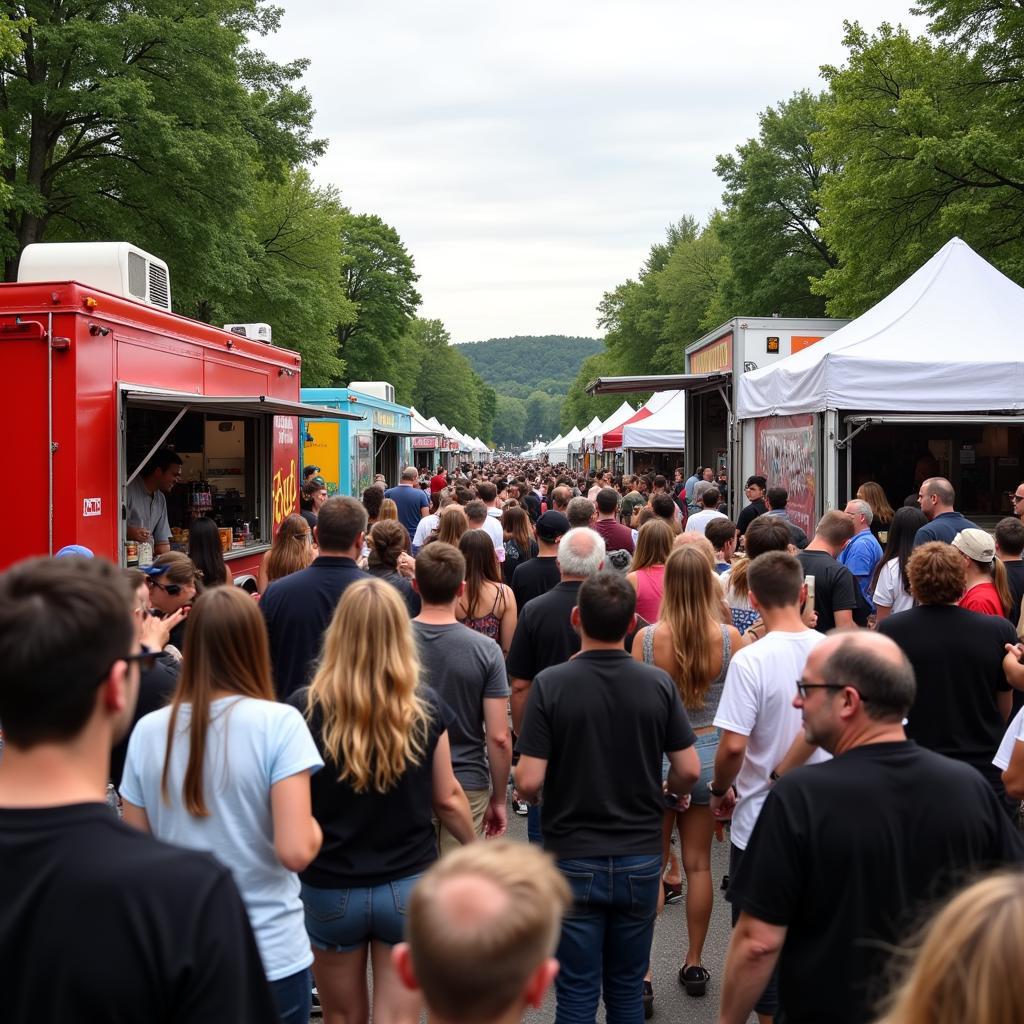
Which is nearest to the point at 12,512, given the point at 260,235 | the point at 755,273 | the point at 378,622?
the point at 378,622

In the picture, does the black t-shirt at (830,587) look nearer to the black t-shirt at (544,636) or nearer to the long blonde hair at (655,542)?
the long blonde hair at (655,542)

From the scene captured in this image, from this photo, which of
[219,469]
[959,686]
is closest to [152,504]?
[219,469]

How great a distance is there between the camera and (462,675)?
4309mm

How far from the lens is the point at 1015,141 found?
64.6 feet

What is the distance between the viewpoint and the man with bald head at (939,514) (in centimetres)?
731

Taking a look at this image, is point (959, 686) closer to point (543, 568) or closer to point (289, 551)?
point (543, 568)

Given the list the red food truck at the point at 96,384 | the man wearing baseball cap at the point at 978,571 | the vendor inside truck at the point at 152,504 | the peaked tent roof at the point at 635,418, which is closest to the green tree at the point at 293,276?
the peaked tent roof at the point at 635,418

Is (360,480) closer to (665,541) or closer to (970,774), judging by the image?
(665,541)

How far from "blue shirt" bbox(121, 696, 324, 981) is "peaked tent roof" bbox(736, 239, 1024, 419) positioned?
851 cm

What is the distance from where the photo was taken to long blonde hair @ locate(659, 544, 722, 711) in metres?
4.61

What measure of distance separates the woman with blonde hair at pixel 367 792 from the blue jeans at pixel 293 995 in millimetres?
302

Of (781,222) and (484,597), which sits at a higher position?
(781,222)

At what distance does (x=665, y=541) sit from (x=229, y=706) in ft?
11.9

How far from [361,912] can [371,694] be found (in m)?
0.67
